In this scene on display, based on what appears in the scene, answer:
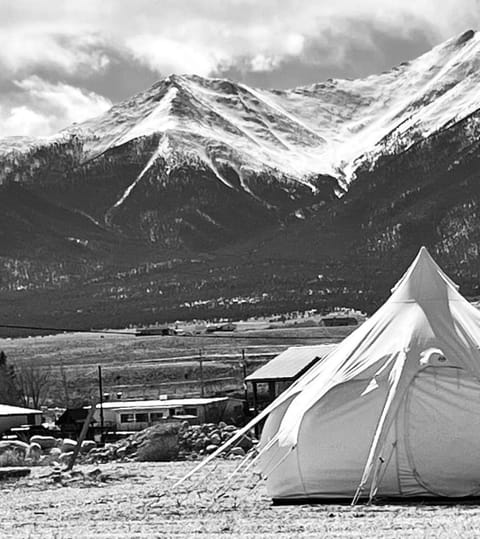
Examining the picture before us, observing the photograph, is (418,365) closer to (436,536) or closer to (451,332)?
(451,332)

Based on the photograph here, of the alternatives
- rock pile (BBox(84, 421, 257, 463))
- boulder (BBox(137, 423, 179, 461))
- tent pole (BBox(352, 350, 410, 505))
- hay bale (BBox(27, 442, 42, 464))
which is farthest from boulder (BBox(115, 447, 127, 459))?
tent pole (BBox(352, 350, 410, 505))

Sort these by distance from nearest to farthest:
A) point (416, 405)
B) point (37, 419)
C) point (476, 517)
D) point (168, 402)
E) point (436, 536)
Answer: point (436, 536) → point (476, 517) → point (416, 405) → point (37, 419) → point (168, 402)

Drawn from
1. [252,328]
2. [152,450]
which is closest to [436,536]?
[152,450]

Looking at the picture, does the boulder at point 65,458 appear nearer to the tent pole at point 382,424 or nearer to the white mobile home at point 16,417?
the tent pole at point 382,424

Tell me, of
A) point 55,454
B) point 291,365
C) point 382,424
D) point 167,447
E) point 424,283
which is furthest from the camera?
point 291,365

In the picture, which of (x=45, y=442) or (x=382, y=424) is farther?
(x=45, y=442)

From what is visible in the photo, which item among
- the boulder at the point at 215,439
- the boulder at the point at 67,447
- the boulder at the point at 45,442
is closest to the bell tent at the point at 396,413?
the boulder at the point at 215,439

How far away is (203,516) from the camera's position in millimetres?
18047

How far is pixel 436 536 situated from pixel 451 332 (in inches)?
228

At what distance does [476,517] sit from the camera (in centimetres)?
1631

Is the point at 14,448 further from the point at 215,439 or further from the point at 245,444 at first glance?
the point at 245,444

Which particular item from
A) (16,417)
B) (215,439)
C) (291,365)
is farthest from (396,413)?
(16,417)

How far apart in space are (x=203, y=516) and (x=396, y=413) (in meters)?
3.19

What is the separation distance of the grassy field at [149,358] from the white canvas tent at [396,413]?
81.6 metres
